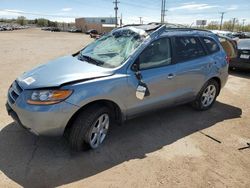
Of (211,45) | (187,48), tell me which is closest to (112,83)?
(187,48)

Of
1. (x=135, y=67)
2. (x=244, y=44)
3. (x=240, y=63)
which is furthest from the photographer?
(x=244, y=44)

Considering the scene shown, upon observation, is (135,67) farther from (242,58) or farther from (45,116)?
(242,58)

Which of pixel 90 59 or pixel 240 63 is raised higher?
pixel 90 59

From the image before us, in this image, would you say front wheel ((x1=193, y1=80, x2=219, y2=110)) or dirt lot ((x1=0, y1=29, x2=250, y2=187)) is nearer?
dirt lot ((x1=0, y1=29, x2=250, y2=187))

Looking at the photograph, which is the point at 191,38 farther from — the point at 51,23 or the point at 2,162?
the point at 51,23

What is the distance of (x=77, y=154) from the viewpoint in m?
3.53

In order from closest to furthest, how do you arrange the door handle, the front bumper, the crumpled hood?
the front bumper → the crumpled hood → the door handle

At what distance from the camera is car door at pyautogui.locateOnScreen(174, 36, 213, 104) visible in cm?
450

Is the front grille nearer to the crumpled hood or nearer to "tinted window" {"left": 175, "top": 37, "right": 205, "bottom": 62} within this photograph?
the crumpled hood

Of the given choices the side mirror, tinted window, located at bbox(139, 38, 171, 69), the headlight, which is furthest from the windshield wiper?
the headlight

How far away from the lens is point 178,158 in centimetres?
364

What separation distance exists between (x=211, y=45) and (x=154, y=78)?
78.9 inches

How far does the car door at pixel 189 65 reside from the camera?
14.8ft

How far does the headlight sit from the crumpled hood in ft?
0.33
